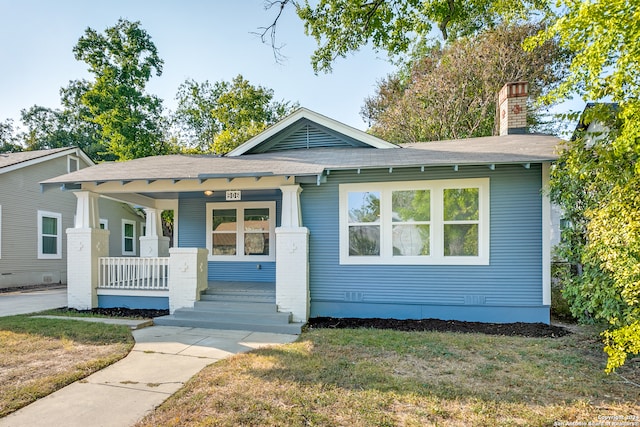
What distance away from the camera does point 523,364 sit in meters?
4.42

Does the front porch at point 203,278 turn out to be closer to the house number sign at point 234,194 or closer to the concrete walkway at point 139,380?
the concrete walkway at point 139,380

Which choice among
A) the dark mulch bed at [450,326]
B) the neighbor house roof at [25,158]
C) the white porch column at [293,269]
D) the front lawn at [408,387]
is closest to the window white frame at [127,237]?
the neighbor house roof at [25,158]

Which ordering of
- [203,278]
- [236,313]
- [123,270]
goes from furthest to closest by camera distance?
[123,270]
[203,278]
[236,313]

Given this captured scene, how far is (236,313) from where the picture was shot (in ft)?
21.9

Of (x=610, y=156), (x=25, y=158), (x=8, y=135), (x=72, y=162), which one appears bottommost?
(x=610, y=156)

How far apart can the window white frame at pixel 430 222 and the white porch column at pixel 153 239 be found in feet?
21.1

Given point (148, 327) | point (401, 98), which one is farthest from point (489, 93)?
point (148, 327)

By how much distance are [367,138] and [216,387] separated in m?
6.73

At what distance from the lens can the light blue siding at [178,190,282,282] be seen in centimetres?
913

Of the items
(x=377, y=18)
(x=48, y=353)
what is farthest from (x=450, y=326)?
(x=377, y=18)

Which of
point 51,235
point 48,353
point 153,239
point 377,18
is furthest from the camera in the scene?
point 51,235

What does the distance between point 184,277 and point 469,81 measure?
53.8 feet

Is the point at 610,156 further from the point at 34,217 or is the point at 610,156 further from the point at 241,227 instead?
the point at 34,217

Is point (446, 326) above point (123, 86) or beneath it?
beneath
